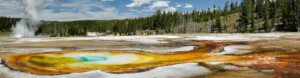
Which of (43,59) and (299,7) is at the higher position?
(299,7)

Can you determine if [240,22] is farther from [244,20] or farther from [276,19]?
[276,19]

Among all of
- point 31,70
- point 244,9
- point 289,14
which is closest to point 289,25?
point 289,14

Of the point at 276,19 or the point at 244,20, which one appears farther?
the point at 276,19

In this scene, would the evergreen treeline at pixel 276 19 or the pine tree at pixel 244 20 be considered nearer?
the evergreen treeline at pixel 276 19

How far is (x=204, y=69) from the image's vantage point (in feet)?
67.5

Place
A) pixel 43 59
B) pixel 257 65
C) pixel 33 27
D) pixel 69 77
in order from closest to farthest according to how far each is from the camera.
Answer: pixel 69 77
pixel 257 65
pixel 43 59
pixel 33 27

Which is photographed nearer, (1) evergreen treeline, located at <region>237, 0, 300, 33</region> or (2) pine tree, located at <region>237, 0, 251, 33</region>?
(1) evergreen treeline, located at <region>237, 0, 300, 33</region>

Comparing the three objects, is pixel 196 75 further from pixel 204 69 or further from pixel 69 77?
pixel 69 77

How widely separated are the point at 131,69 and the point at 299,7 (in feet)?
307

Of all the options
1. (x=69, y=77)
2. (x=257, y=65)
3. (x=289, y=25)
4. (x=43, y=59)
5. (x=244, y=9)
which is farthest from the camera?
(x=244, y=9)

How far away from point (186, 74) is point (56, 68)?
8416 mm

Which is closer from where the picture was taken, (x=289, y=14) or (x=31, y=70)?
(x=31, y=70)

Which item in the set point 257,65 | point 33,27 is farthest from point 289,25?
point 33,27

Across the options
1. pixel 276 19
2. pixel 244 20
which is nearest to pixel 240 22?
pixel 244 20
